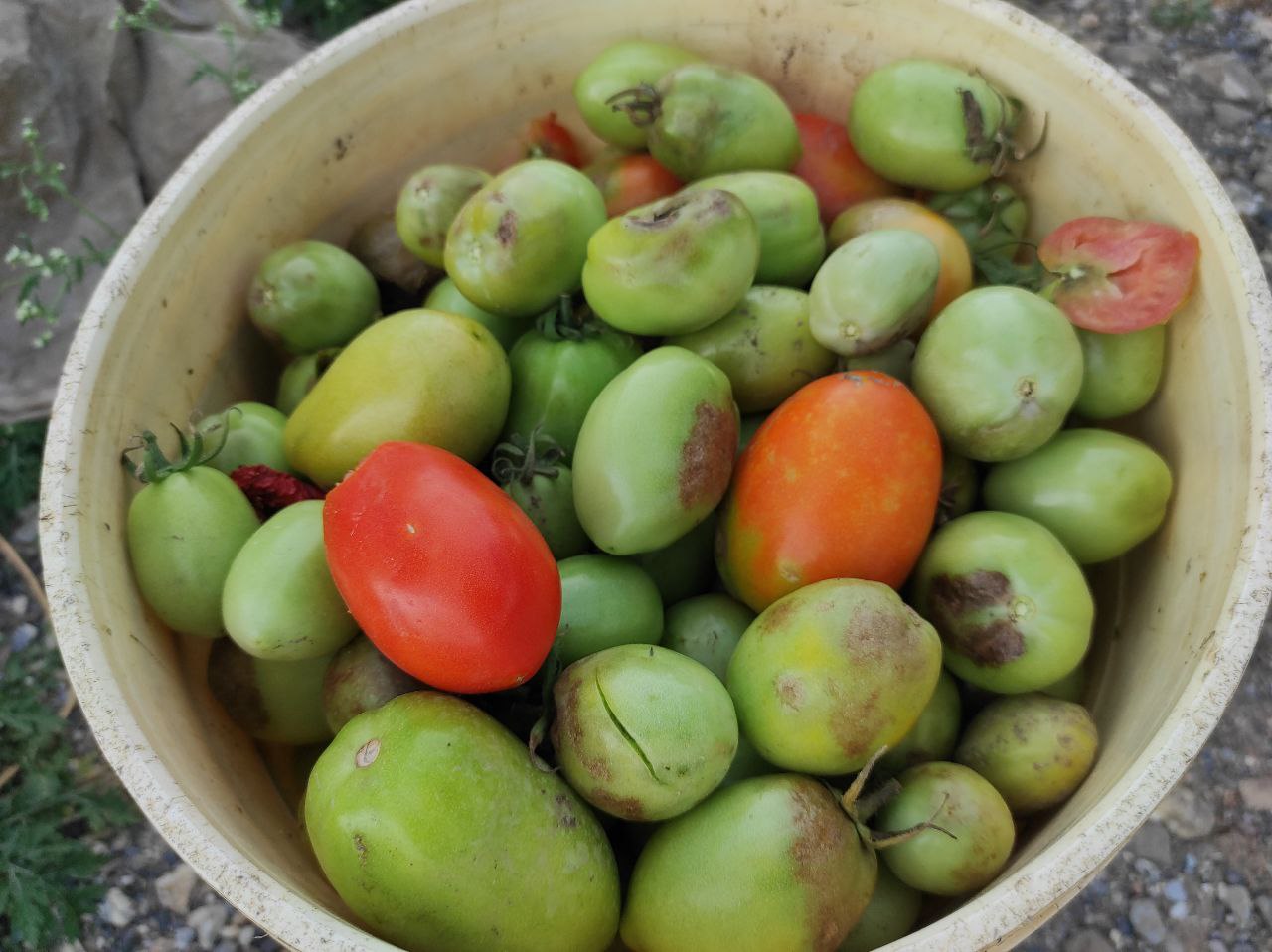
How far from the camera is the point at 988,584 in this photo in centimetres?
110

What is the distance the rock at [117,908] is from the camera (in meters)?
1.72

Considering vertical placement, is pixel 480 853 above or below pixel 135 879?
above

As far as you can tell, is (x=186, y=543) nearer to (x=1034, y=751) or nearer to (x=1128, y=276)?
(x=1034, y=751)

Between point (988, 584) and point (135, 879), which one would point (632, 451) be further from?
point (135, 879)

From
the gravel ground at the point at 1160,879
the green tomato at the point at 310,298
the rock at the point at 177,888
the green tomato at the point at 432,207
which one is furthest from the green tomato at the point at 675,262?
the rock at the point at 177,888

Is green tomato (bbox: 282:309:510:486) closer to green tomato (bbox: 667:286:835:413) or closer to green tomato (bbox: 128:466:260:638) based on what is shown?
green tomato (bbox: 128:466:260:638)

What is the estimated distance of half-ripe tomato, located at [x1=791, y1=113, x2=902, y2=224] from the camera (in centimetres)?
152

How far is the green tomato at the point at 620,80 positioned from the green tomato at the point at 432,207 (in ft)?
0.69

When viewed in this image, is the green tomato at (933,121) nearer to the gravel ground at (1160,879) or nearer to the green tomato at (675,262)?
the green tomato at (675,262)

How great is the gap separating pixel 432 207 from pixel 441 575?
0.65m

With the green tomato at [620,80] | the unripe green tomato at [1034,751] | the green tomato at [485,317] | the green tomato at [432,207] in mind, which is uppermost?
the green tomato at [620,80]

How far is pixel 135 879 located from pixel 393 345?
1169mm

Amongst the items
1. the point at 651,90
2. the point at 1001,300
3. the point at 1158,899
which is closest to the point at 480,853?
the point at 1001,300

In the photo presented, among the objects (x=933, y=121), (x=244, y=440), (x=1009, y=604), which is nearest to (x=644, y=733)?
(x=1009, y=604)
